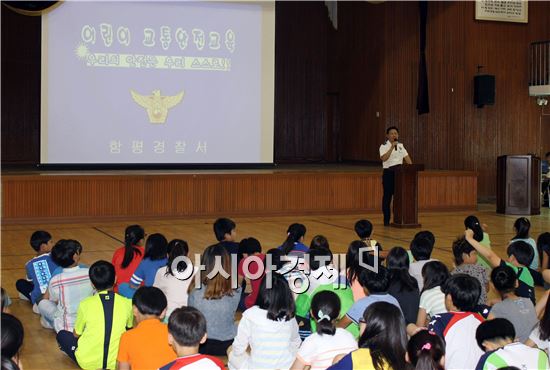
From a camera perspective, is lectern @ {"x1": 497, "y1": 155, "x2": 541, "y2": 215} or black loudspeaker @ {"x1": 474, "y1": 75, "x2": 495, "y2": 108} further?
black loudspeaker @ {"x1": 474, "y1": 75, "x2": 495, "y2": 108}

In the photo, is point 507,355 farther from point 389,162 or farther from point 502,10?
point 502,10

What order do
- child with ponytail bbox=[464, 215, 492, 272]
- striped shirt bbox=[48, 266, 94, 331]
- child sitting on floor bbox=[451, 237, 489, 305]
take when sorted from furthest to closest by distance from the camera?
1. child with ponytail bbox=[464, 215, 492, 272]
2. child sitting on floor bbox=[451, 237, 489, 305]
3. striped shirt bbox=[48, 266, 94, 331]

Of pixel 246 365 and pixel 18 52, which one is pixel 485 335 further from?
pixel 18 52

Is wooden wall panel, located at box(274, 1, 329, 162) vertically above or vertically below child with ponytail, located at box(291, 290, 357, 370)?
above

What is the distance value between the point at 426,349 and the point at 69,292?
227 centimetres

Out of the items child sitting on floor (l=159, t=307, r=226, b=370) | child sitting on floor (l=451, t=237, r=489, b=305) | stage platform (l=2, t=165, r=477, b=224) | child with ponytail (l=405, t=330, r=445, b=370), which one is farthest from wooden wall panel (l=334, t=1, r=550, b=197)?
child sitting on floor (l=159, t=307, r=226, b=370)

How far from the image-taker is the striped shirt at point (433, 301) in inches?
150

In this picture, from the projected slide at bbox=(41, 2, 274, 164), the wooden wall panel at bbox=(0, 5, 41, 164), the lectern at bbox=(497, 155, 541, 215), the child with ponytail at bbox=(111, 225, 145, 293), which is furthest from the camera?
the wooden wall panel at bbox=(0, 5, 41, 164)

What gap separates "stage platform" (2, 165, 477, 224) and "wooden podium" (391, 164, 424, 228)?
6.07ft

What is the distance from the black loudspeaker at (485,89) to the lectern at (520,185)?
2101mm

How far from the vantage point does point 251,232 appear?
28.7ft

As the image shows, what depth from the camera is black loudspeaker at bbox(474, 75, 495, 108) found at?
12.9 metres

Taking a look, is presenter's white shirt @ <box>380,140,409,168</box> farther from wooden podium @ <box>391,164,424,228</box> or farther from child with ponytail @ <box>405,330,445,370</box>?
child with ponytail @ <box>405,330,445,370</box>

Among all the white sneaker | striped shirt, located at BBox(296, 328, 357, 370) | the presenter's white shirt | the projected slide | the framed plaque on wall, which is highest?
the framed plaque on wall
